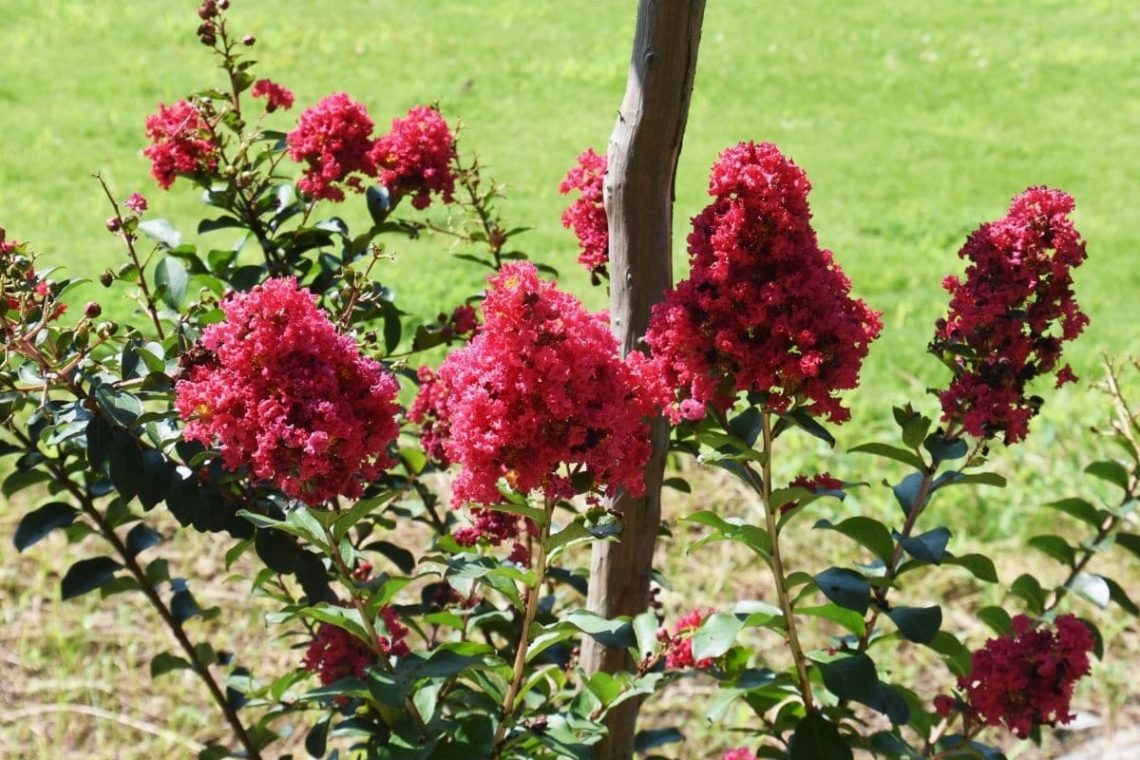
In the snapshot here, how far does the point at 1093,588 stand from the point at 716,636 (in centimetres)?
81

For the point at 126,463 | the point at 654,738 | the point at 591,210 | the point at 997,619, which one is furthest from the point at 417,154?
the point at 997,619

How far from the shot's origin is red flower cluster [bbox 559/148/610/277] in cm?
199

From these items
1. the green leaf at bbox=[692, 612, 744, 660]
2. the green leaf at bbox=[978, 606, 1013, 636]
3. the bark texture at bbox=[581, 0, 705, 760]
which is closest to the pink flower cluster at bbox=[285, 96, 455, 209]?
the bark texture at bbox=[581, 0, 705, 760]

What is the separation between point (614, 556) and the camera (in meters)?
1.96

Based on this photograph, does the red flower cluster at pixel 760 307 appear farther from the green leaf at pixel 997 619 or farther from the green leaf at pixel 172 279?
the green leaf at pixel 172 279

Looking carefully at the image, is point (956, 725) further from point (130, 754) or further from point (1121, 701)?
point (130, 754)

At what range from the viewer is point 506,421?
1356mm

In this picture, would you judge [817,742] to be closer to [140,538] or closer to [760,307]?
[760,307]

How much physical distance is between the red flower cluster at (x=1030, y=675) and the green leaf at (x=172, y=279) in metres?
1.32

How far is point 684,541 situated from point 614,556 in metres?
1.71

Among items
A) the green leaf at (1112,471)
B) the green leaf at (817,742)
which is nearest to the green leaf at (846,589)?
the green leaf at (817,742)

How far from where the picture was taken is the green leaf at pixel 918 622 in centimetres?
170

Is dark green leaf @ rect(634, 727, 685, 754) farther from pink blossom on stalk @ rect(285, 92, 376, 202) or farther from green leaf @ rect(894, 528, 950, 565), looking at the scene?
pink blossom on stalk @ rect(285, 92, 376, 202)

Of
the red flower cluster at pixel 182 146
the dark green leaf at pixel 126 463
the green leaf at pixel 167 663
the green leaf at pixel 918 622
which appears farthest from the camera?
the green leaf at pixel 167 663
